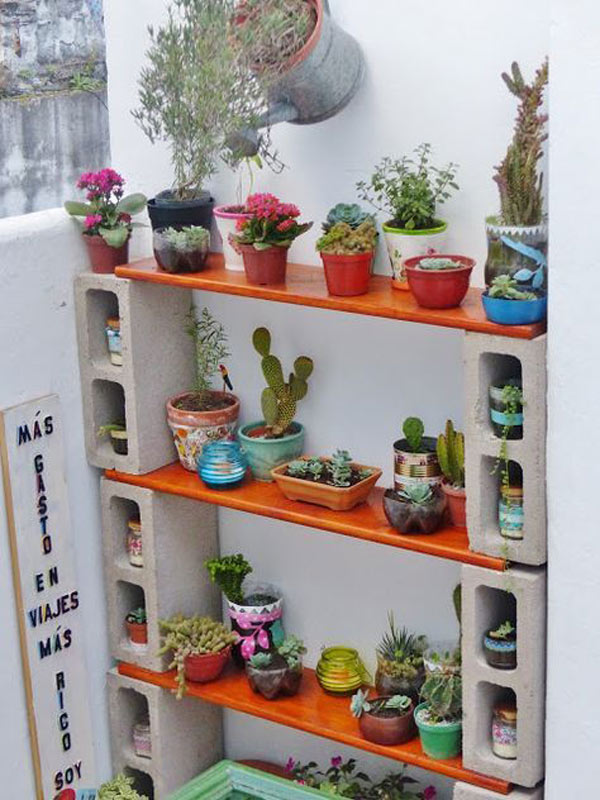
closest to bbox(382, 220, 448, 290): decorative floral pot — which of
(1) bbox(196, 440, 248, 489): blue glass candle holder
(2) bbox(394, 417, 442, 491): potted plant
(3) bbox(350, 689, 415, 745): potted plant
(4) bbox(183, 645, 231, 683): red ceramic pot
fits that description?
(2) bbox(394, 417, 442, 491): potted plant

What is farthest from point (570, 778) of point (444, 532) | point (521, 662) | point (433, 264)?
point (433, 264)

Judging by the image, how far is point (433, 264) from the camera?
3.42m

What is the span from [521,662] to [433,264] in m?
0.92

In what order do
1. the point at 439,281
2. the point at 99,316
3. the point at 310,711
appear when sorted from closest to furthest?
1. the point at 439,281
2. the point at 310,711
3. the point at 99,316

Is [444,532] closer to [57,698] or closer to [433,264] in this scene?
[433,264]

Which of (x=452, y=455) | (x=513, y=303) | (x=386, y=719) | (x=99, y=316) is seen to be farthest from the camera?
(x=99, y=316)

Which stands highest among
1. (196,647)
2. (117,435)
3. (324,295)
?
(324,295)

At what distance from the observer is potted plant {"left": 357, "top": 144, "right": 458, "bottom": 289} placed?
11.6 feet

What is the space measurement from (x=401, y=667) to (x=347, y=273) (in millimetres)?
1023

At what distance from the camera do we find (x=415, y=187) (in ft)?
11.6

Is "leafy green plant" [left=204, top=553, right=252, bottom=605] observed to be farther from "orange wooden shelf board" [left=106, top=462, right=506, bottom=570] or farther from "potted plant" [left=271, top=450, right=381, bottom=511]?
"potted plant" [left=271, top=450, right=381, bottom=511]

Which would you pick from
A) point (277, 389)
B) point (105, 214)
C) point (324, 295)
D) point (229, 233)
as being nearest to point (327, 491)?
point (277, 389)

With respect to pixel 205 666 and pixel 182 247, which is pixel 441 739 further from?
pixel 182 247

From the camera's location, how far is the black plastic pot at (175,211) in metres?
3.84
